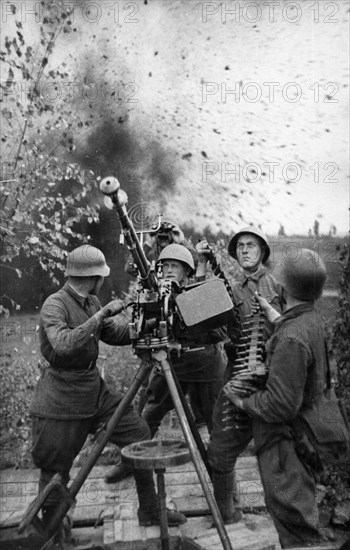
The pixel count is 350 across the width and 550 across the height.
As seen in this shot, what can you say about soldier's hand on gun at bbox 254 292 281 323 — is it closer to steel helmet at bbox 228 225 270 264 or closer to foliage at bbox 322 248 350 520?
steel helmet at bbox 228 225 270 264

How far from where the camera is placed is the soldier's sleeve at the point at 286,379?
11.4 ft

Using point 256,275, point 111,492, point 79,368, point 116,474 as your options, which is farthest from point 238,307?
point 111,492

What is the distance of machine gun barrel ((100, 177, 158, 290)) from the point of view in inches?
139

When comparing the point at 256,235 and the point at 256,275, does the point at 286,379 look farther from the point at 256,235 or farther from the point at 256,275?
the point at 256,235

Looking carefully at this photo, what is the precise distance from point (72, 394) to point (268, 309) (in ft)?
5.54

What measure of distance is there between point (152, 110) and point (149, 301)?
10.1ft

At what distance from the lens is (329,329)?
18.4 feet

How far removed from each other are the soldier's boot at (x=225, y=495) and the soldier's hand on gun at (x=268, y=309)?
1353mm

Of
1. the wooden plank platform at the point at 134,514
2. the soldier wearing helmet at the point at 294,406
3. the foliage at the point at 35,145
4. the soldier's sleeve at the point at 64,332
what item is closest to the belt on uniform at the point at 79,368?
the soldier's sleeve at the point at 64,332

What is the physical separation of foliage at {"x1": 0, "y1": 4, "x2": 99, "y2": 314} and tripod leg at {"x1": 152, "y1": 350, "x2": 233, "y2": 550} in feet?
7.64

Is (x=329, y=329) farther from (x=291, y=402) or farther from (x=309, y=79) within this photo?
(x=309, y=79)

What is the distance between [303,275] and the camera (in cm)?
367

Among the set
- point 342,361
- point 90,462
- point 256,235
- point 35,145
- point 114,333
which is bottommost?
point 90,462

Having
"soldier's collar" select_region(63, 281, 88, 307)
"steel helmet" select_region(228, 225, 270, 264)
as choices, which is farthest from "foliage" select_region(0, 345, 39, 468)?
"steel helmet" select_region(228, 225, 270, 264)
